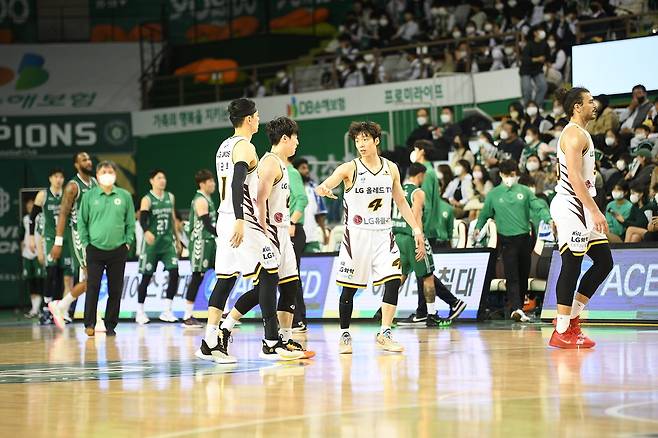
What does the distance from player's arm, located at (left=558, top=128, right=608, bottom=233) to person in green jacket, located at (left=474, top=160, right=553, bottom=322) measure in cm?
528

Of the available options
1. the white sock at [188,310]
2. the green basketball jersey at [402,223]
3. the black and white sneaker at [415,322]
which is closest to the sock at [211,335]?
the green basketball jersey at [402,223]

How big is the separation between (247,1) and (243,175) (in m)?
24.2

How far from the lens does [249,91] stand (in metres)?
30.6

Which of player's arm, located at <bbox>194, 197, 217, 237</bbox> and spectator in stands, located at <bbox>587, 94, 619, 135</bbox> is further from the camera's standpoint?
spectator in stands, located at <bbox>587, 94, 619, 135</bbox>

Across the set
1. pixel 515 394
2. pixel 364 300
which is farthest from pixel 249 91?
pixel 515 394

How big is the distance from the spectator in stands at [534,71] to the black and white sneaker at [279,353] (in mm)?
13358

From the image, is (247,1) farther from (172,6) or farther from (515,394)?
(515,394)

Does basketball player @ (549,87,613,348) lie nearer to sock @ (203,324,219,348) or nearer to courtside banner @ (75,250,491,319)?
sock @ (203,324,219,348)

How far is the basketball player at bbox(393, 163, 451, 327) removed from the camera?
1552 centimetres

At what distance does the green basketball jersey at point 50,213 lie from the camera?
19062 millimetres

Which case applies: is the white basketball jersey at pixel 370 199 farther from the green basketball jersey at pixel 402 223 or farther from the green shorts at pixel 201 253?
the green shorts at pixel 201 253

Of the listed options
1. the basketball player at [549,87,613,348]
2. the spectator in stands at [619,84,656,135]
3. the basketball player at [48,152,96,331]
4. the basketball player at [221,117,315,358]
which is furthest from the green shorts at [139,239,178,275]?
the basketball player at [549,87,613,348]

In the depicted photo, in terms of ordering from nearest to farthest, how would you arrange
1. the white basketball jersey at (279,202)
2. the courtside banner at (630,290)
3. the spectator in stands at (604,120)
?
the white basketball jersey at (279,202) < the courtside banner at (630,290) < the spectator in stands at (604,120)

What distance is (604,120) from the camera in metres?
20.4
